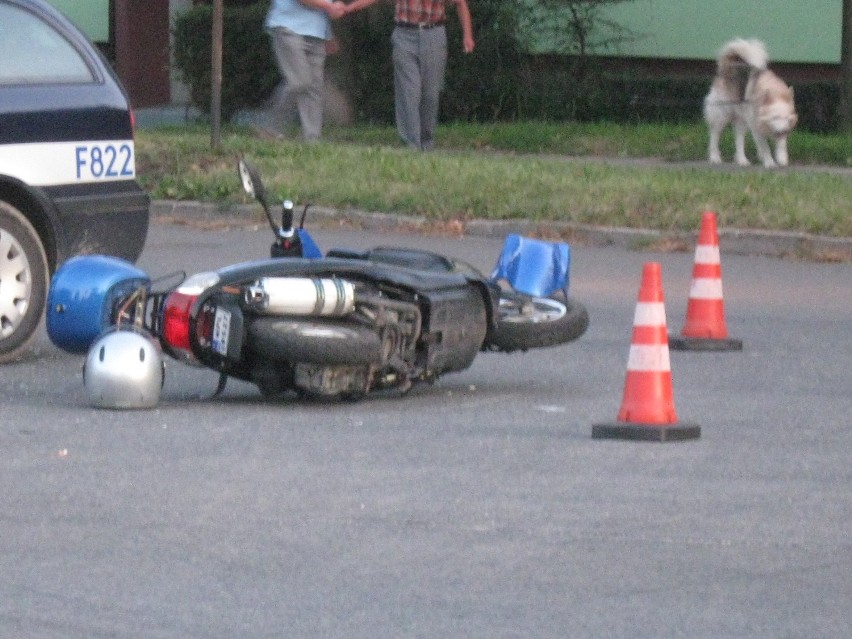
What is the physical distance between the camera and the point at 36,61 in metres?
9.48

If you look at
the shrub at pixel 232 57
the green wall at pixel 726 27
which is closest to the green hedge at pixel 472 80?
the shrub at pixel 232 57

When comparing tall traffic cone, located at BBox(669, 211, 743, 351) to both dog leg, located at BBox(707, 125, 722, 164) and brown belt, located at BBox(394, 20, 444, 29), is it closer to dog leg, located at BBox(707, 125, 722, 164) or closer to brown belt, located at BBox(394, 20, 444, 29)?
dog leg, located at BBox(707, 125, 722, 164)

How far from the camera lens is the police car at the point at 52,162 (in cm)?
924

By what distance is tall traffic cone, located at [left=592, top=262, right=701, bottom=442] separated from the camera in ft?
24.9

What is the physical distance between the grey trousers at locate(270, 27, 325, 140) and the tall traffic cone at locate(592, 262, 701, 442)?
11.7 metres

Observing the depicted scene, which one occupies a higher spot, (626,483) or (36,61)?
(36,61)

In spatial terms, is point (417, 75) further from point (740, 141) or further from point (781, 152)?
point (781, 152)

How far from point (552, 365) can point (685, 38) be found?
16.8 metres

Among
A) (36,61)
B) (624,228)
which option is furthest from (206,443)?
(624,228)

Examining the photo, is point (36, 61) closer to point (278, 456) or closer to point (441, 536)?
point (278, 456)

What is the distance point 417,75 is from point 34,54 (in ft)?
32.8

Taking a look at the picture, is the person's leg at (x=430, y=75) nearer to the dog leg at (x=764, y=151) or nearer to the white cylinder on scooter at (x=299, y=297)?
the dog leg at (x=764, y=151)

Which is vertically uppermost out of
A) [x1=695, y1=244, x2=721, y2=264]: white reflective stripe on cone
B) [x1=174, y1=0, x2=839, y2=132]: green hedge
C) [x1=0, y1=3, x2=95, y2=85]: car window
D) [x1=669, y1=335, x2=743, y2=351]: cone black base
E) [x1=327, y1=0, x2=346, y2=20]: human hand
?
[x1=327, y1=0, x2=346, y2=20]: human hand

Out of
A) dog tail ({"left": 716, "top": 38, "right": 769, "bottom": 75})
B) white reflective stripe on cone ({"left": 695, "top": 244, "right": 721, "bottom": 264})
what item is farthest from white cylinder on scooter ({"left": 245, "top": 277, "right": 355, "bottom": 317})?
dog tail ({"left": 716, "top": 38, "right": 769, "bottom": 75})
